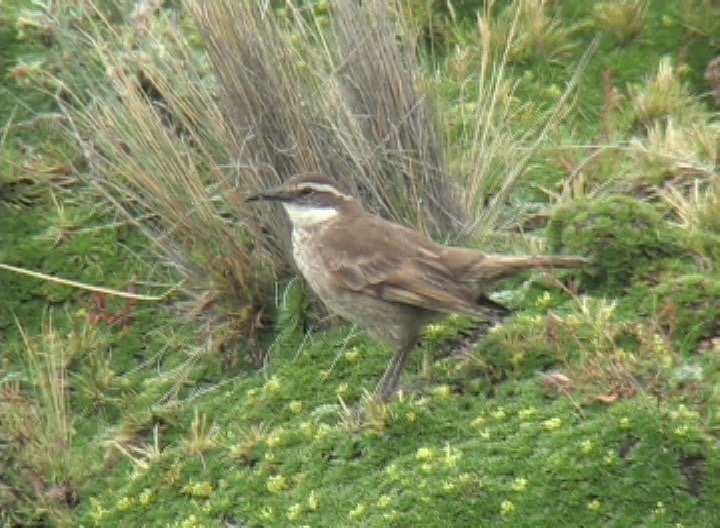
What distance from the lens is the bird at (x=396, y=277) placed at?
756 centimetres

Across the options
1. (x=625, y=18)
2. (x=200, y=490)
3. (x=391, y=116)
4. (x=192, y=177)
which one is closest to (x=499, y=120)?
(x=391, y=116)

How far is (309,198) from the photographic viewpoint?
26.9 ft

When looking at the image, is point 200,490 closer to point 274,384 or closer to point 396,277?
point 274,384

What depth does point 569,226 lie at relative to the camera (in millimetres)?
8328

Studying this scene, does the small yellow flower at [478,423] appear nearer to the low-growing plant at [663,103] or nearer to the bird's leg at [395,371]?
the bird's leg at [395,371]

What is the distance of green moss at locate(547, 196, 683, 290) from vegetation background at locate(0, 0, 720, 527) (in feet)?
0.05

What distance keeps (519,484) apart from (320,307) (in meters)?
2.33

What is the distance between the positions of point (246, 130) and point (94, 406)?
178cm

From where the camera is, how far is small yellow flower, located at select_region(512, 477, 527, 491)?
22.0 ft

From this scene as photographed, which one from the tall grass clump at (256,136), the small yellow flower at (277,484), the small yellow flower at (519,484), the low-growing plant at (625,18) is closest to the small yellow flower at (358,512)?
the small yellow flower at (277,484)

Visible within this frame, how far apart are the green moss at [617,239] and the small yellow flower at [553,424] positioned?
141 centimetres

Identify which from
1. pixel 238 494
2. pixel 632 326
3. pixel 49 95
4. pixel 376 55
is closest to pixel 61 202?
pixel 49 95

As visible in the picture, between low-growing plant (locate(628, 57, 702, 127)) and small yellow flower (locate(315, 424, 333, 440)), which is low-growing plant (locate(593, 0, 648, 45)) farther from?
small yellow flower (locate(315, 424, 333, 440))

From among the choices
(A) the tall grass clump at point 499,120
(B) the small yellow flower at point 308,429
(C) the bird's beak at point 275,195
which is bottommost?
(B) the small yellow flower at point 308,429
